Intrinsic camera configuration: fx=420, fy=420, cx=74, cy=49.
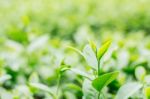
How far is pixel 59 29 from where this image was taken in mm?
5562

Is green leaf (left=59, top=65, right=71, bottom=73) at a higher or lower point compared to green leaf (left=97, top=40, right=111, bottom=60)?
lower

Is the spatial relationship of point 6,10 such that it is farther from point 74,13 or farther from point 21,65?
point 21,65

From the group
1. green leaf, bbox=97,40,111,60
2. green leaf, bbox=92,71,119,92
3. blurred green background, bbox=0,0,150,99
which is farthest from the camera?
blurred green background, bbox=0,0,150,99

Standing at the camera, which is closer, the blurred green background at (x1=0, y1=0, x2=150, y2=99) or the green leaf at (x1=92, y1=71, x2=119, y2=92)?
the green leaf at (x1=92, y1=71, x2=119, y2=92)

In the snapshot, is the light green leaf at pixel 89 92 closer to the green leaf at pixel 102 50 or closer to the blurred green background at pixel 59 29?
the green leaf at pixel 102 50

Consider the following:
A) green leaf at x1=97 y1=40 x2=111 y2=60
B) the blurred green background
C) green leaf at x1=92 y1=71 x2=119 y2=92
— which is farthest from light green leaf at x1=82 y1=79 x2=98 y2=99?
the blurred green background

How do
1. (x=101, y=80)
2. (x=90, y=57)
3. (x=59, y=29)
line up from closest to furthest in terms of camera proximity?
1. (x=101, y=80)
2. (x=90, y=57)
3. (x=59, y=29)

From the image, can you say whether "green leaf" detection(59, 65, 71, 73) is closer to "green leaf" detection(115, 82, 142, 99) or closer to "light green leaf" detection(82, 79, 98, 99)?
"light green leaf" detection(82, 79, 98, 99)

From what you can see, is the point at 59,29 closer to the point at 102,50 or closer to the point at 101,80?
the point at 102,50

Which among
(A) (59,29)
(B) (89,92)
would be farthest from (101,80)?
(A) (59,29)

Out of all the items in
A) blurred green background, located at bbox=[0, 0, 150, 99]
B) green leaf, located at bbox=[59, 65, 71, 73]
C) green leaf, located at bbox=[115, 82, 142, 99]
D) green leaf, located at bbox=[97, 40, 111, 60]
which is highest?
blurred green background, located at bbox=[0, 0, 150, 99]

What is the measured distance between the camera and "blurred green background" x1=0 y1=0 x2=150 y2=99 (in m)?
2.93

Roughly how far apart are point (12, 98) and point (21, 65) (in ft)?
2.86

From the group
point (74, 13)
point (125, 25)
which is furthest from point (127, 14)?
point (74, 13)
